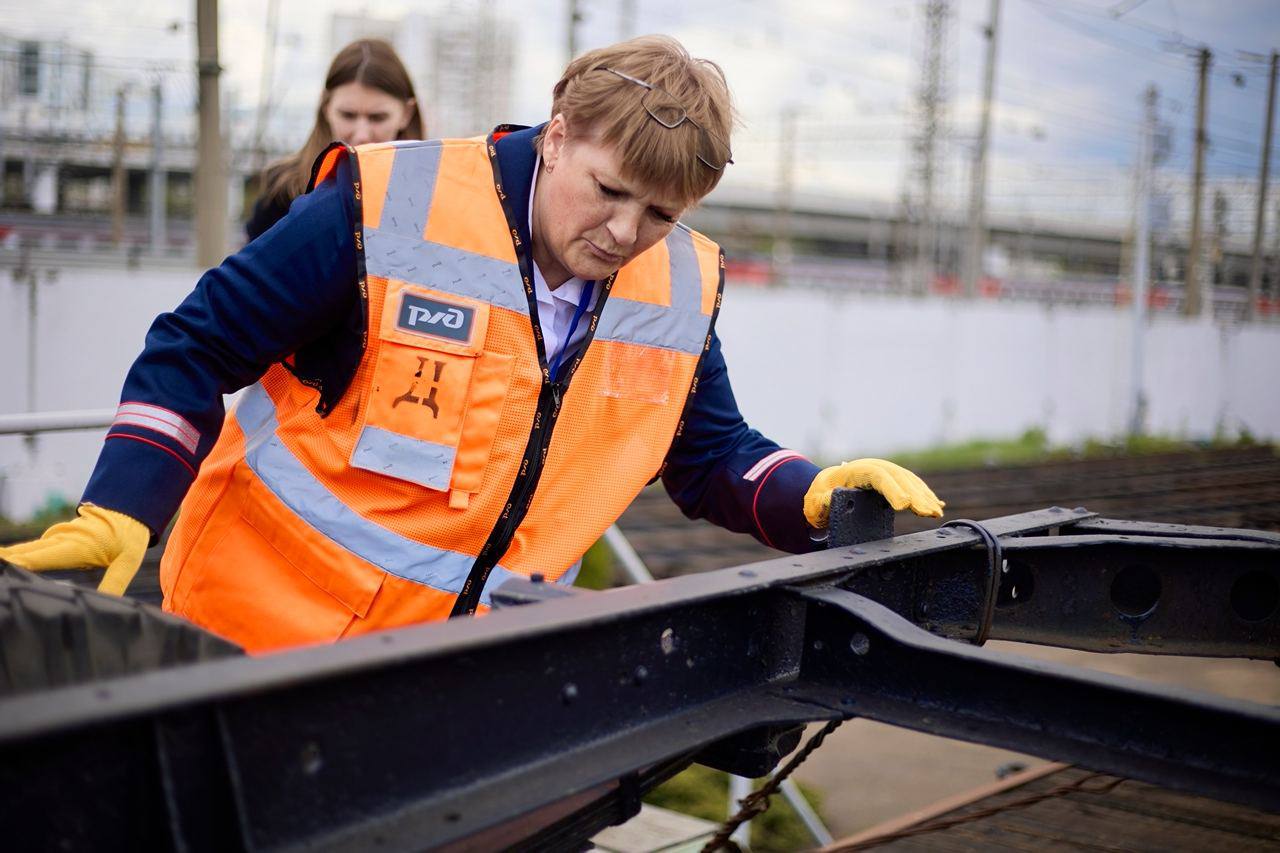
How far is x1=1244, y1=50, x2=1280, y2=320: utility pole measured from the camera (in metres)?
26.0

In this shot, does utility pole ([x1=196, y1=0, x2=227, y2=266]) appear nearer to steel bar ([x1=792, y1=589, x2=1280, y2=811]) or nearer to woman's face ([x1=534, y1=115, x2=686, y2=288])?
woman's face ([x1=534, y1=115, x2=686, y2=288])

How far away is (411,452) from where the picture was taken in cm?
204

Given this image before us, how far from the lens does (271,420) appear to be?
2.18 m

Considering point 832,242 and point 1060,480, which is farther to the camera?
point 832,242

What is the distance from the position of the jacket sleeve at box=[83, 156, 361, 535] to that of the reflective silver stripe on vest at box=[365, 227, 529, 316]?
54 mm

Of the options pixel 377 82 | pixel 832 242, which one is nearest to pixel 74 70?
pixel 377 82

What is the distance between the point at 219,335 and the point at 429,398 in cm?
37

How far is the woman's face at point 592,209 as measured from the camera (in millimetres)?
2016

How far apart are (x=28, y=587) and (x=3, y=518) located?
5.95 metres

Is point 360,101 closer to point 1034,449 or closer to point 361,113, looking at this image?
point 361,113

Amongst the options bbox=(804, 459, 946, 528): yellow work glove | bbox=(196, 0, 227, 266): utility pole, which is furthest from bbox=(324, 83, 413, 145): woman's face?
bbox=(196, 0, 227, 266): utility pole

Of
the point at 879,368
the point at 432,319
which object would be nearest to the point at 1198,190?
the point at 879,368

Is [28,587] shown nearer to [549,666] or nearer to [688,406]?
[549,666]

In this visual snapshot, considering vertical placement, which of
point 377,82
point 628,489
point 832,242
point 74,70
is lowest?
point 628,489
